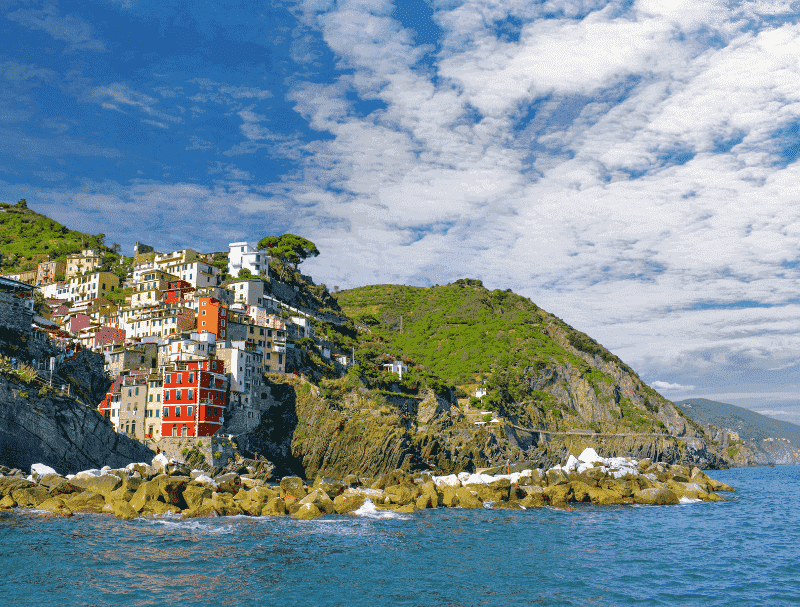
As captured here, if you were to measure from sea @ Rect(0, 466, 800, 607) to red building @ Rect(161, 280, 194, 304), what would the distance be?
5676cm

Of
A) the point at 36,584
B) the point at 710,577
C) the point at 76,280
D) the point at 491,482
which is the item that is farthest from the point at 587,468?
the point at 76,280

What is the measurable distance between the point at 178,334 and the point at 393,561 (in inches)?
2396

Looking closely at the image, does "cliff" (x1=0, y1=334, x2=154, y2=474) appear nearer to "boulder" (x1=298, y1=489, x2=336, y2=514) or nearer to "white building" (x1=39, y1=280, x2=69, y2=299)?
"boulder" (x1=298, y1=489, x2=336, y2=514)

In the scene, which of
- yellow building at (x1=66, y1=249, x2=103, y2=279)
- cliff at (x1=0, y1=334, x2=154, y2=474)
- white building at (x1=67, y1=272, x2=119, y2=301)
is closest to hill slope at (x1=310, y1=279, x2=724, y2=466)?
cliff at (x1=0, y1=334, x2=154, y2=474)

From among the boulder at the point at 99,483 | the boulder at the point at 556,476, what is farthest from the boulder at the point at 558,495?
the boulder at the point at 99,483

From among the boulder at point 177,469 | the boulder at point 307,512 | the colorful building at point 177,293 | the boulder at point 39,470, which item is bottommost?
the boulder at point 307,512

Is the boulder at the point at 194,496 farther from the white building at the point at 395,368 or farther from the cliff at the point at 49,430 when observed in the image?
the white building at the point at 395,368

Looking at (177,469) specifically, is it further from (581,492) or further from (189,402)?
(581,492)

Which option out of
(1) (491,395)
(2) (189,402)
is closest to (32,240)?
(2) (189,402)

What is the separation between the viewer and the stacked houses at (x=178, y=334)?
70125mm

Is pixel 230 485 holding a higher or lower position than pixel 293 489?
higher

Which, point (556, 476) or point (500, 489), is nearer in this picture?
point (500, 489)

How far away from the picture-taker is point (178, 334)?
84.4 meters

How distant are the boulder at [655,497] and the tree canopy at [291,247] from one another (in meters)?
86.7
